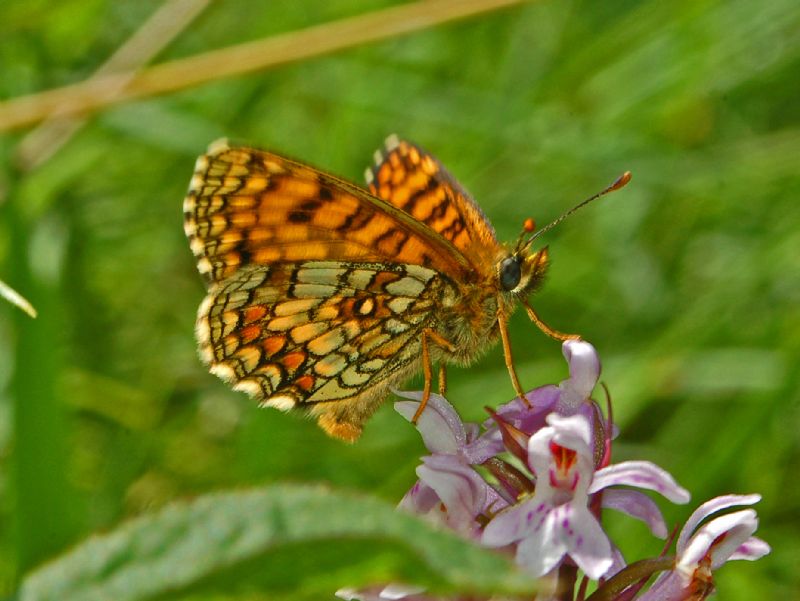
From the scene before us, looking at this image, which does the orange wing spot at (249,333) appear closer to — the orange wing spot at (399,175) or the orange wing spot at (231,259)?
the orange wing spot at (231,259)

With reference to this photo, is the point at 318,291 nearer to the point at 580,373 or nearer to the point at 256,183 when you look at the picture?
the point at 256,183

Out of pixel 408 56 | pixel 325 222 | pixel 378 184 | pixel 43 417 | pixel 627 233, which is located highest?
pixel 408 56

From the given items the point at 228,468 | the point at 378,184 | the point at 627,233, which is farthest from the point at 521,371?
the point at 378,184

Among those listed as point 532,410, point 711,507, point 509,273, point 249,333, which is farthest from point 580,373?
point 249,333

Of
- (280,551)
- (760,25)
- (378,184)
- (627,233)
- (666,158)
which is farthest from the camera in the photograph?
(627,233)

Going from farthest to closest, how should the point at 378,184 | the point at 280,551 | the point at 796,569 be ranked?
the point at 796,569 → the point at 378,184 → the point at 280,551

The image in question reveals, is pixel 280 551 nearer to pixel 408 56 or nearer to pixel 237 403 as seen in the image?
pixel 237 403

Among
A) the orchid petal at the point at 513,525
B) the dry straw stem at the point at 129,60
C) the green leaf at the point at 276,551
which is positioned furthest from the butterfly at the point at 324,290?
the green leaf at the point at 276,551

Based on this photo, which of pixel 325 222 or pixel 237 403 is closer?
pixel 325 222
